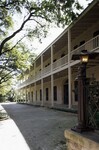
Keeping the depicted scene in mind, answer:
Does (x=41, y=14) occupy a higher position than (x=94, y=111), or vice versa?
(x=41, y=14)

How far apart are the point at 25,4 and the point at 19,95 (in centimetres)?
5190

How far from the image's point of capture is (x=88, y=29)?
813 inches

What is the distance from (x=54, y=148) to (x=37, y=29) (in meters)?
15.2

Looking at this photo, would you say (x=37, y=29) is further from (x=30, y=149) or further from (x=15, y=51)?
(x=30, y=149)

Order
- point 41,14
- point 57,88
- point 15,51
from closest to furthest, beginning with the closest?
point 41,14, point 15,51, point 57,88

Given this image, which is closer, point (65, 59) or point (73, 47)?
point (65, 59)

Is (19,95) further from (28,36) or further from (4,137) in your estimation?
(4,137)

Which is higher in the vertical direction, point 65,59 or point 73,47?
point 73,47

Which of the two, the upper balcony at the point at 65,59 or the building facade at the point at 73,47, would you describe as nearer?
the upper balcony at the point at 65,59

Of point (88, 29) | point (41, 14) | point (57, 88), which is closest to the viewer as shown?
point (41, 14)

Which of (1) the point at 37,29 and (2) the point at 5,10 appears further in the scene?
(1) the point at 37,29

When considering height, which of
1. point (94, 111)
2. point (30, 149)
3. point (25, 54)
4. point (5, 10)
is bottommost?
point (30, 149)

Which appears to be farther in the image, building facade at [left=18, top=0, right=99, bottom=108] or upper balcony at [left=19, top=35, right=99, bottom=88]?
building facade at [left=18, top=0, right=99, bottom=108]

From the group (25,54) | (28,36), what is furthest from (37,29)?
(25,54)
